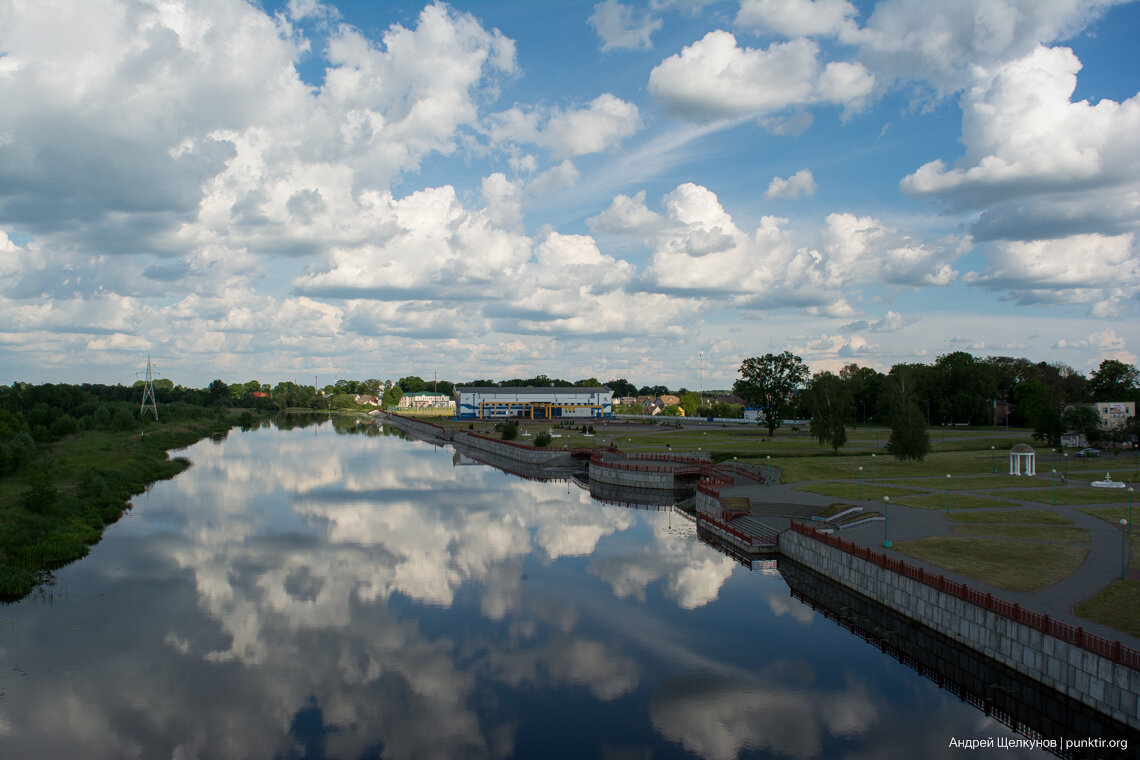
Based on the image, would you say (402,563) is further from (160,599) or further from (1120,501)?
(1120,501)

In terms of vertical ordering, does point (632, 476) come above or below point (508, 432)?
below

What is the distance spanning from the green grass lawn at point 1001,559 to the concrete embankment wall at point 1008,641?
175cm

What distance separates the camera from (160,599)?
28.1 m

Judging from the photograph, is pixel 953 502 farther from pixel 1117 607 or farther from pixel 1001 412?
pixel 1001 412

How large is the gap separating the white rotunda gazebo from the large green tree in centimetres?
3798

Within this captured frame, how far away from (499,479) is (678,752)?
52.5 metres

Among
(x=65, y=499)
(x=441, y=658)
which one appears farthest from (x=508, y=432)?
(x=441, y=658)

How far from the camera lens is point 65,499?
40969 millimetres

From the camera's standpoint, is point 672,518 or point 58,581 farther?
point 672,518

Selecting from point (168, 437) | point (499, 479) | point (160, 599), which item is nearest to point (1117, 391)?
point (499, 479)

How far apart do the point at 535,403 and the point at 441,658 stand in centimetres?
13199

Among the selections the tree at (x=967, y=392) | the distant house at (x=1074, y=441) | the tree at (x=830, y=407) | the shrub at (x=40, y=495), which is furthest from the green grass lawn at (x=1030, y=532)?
the tree at (x=967, y=392)

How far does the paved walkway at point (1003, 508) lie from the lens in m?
20.0

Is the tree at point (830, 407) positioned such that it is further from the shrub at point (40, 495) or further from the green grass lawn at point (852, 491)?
the shrub at point (40, 495)
